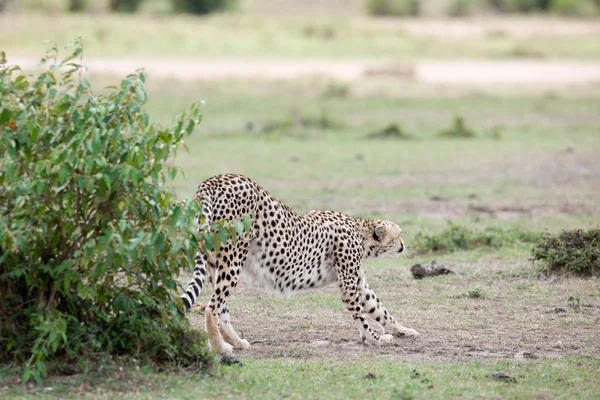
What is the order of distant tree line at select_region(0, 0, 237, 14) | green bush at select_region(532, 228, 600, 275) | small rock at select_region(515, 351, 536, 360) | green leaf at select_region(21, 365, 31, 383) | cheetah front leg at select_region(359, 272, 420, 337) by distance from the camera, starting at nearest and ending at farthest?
green leaf at select_region(21, 365, 31, 383) → small rock at select_region(515, 351, 536, 360) → cheetah front leg at select_region(359, 272, 420, 337) → green bush at select_region(532, 228, 600, 275) → distant tree line at select_region(0, 0, 237, 14)

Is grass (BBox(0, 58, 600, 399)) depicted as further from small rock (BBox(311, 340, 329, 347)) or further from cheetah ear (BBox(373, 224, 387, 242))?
cheetah ear (BBox(373, 224, 387, 242))

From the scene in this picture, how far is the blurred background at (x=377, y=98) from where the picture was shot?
1433cm

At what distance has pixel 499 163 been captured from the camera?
1716 centimetres

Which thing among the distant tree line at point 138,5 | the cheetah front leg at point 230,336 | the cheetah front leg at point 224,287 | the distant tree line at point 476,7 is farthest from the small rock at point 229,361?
the distant tree line at point 476,7

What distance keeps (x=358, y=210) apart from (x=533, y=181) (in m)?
4.08

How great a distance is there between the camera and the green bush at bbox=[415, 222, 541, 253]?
35.2 ft

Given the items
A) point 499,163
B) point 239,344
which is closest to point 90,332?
point 239,344

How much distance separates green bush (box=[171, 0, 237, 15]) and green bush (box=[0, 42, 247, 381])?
42577mm

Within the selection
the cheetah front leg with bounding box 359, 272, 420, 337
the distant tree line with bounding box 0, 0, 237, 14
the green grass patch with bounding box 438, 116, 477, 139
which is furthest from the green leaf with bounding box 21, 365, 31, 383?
the distant tree line with bounding box 0, 0, 237, 14

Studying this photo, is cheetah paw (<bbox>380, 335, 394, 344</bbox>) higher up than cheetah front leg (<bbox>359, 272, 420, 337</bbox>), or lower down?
lower down

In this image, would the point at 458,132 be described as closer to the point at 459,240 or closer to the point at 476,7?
the point at 459,240

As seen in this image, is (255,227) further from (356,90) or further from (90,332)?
(356,90)

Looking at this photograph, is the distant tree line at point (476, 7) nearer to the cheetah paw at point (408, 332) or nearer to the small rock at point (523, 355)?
the cheetah paw at point (408, 332)

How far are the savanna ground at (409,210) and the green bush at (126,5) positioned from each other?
14359mm
